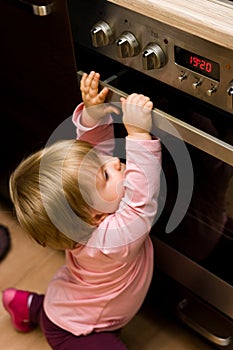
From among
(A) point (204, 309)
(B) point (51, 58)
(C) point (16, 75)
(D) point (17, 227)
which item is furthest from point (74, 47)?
(D) point (17, 227)

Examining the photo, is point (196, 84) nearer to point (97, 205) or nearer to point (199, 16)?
→ point (199, 16)

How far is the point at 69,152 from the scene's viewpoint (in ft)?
3.40

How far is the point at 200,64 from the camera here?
868 millimetres

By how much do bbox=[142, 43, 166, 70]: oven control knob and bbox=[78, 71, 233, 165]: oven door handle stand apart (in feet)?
0.24

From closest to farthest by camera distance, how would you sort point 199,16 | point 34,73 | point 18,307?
point 199,16 < point 34,73 < point 18,307

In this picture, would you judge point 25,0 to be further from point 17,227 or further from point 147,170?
point 17,227

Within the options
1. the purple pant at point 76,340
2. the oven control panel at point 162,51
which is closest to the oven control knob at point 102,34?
the oven control panel at point 162,51

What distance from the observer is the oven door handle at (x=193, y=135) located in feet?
2.92

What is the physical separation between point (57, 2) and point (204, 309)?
649 mm

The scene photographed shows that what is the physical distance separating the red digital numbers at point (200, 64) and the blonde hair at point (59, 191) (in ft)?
0.83

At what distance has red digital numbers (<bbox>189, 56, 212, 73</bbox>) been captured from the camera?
860 mm

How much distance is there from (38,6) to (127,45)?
0.63ft

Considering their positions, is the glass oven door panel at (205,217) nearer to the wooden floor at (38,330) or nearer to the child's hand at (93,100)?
the child's hand at (93,100)

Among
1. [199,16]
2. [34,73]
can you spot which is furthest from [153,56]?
[34,73]
